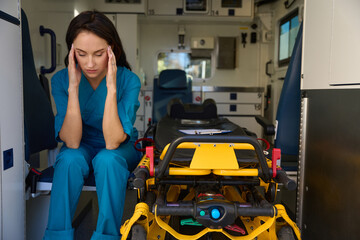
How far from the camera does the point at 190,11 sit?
5.09 meters

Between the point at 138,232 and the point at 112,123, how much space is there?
57cm

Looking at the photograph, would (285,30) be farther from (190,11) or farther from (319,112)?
(319,112)

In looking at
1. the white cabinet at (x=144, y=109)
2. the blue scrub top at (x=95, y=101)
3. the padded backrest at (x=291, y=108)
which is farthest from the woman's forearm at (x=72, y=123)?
the white cabinet at (x=144, y=109)

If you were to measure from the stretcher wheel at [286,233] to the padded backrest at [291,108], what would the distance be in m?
0.81

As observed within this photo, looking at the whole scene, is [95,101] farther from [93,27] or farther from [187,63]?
[187,63]

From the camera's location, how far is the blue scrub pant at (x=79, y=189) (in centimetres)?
143

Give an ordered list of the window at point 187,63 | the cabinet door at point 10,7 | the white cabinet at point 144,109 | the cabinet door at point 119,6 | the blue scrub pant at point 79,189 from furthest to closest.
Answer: the window at point 187,63
the white cabinet at point 144,109
the cabinet door at point 119,6
the blue scrub pant at point 79,189
the cabinet door at point 10,7

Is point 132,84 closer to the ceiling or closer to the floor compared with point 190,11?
closer to the floor

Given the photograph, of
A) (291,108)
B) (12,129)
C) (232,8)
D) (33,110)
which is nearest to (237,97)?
(232,8)

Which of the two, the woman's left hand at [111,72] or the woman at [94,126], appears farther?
the woman's left hand at [111,72]

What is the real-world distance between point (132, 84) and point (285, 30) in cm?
399

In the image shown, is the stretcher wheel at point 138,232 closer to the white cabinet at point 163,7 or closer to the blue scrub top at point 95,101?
the blue scrub top at point 95,101

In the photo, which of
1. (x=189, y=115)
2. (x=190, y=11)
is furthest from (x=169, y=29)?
(x=189, y=115)

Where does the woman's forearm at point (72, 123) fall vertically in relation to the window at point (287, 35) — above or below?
below
